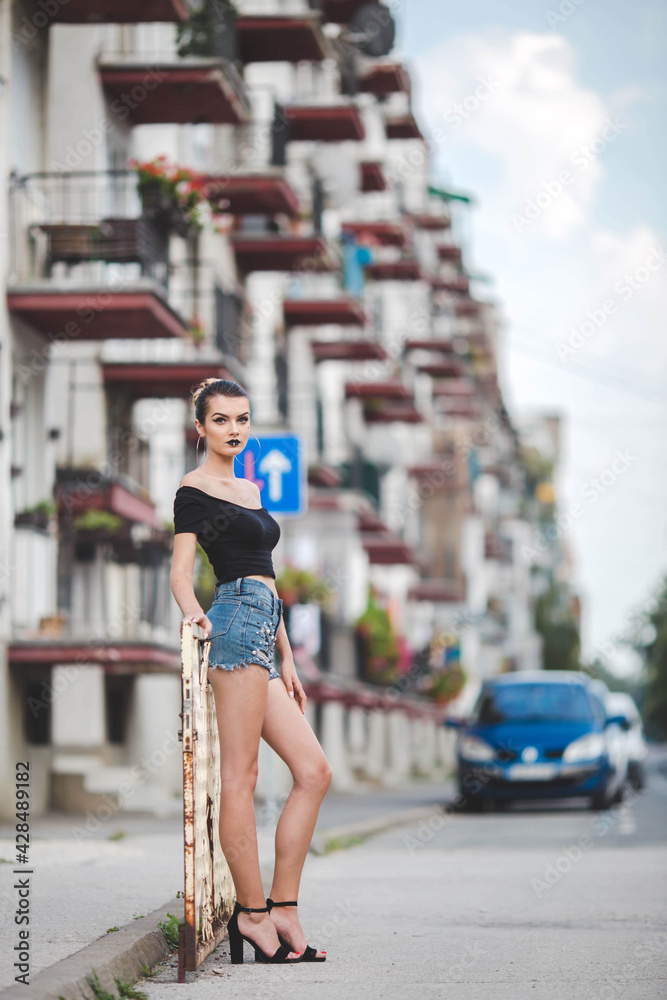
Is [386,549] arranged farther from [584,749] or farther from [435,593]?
[584,749]

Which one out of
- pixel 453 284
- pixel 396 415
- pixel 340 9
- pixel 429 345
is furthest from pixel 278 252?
pixel 453 284

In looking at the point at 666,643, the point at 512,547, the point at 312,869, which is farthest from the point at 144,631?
the point at 666,643

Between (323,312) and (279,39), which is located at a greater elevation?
→ (279,39)

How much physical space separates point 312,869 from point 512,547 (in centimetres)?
9555

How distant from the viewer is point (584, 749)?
2386 centimetres

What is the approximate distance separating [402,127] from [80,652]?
36288mm

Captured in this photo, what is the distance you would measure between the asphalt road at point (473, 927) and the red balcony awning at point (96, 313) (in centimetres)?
771

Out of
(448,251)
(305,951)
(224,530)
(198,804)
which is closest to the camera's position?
(198,804)

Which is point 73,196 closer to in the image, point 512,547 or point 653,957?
point 653,957

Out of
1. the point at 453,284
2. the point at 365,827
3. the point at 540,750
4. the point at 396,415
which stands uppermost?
the point at 453,284

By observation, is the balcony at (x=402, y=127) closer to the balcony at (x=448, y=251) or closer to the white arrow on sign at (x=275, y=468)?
the balcony at (x=448, y=251)

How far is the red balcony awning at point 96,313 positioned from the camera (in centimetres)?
2178

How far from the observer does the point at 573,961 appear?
801 cm

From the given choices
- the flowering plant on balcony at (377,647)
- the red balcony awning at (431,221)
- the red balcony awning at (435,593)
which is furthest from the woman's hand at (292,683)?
the red balcony awning at (431,221)
